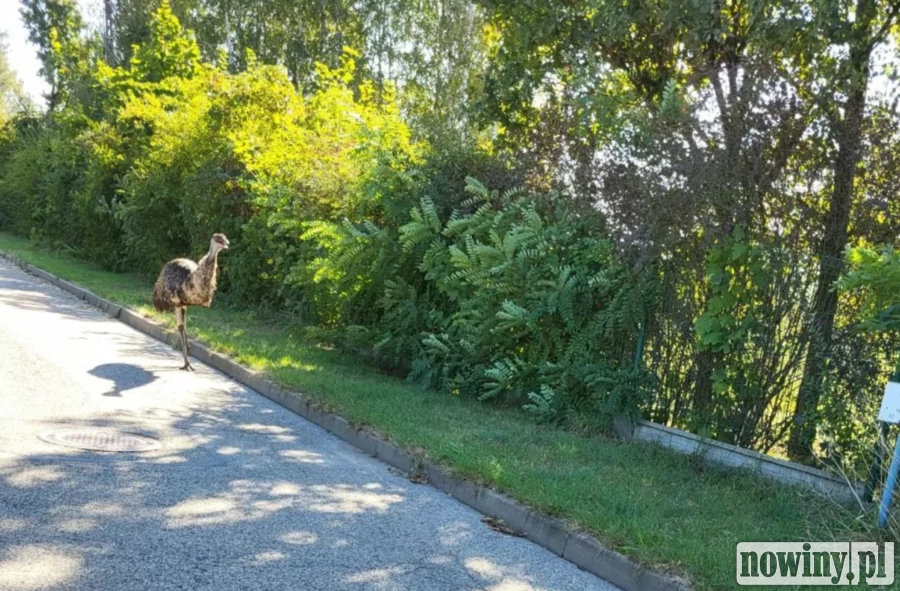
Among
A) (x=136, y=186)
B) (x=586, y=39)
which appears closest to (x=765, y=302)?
(x=586, y=39)

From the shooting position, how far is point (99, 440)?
696 cm

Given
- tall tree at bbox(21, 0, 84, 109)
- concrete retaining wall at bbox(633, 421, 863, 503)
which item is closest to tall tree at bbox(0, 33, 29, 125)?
tall tree at bbox(21, 0, 84, 109)

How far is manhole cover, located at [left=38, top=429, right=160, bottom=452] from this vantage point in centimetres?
676

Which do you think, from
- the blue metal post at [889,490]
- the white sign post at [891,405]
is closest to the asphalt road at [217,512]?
the blue metal post at [889,490]

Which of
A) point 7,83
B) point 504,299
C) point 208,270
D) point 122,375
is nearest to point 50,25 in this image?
point 7,83

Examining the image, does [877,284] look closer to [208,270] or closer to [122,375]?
[122,375]

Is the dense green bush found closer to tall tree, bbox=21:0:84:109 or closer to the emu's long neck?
the emu's long neck

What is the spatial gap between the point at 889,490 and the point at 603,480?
6.49 feet

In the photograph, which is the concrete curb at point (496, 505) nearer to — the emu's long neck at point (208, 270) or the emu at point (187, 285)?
the emu at point (187, 285)

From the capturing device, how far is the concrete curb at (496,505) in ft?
16.3

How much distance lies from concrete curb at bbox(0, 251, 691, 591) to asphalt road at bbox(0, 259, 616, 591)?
3.8 inches

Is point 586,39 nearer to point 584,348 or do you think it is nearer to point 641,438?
point 584,348

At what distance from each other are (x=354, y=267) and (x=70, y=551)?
25.0 ft

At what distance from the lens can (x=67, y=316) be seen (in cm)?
1491
